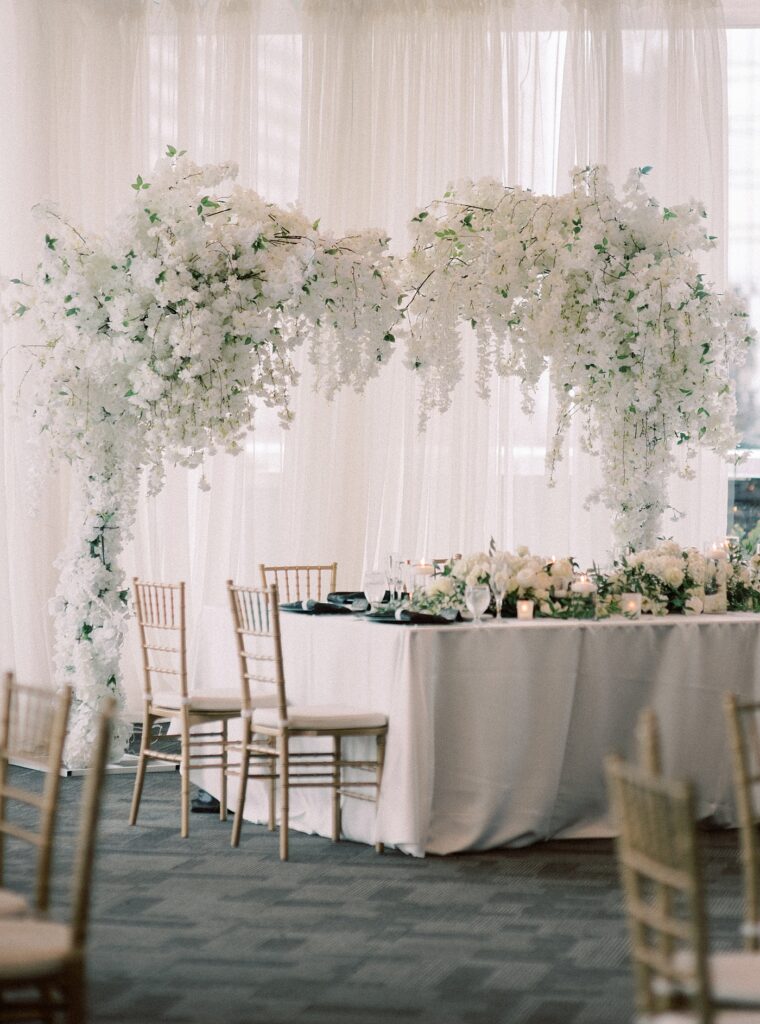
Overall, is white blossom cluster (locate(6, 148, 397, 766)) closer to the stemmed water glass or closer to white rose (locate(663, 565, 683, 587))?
the stemmed water glass


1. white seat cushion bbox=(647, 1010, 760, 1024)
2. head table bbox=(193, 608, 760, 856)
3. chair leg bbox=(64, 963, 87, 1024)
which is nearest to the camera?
white seat cushion bbox=(647, 1010, 760, 1024)

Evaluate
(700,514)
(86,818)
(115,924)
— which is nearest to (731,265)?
(700,514)

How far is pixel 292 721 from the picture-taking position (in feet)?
17.1

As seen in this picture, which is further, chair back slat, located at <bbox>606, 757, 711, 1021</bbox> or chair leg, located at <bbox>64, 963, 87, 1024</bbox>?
chair leg, located at <bbox>64, 963, 87, 1024</bbox>

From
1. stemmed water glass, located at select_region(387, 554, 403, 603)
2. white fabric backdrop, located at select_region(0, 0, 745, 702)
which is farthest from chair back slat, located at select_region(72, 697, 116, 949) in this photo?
white fabric backdrop, located at select_region(0, 0, 745, 702)

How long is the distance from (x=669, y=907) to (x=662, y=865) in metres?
0.20

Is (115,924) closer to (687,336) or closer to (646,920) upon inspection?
(646,920)

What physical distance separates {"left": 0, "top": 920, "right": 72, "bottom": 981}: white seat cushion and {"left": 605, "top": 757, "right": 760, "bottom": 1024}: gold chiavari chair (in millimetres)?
1005

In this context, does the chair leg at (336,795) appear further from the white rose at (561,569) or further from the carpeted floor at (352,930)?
the white rose at (561,569)

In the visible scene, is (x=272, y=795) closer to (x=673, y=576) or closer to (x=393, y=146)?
(x=673, y=576)

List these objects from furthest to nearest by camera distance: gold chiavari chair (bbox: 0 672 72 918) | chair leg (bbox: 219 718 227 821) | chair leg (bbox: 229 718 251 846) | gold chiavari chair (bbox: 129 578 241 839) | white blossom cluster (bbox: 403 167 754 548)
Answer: white blossom cluster (bbox: 403 167 754 548) → chair leg (bbox: 219 718 227 821) → gold chiavari chair (bbox: 129 578 241 839) → chair leg (bbox: 229 718 251 846) → gold chiavari chair (bbox: 0 672 72 918)

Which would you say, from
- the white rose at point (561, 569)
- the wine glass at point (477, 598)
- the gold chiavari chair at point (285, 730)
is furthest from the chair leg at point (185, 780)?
the white rose at point (561, 569)

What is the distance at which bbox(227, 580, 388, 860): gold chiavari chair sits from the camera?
517cm

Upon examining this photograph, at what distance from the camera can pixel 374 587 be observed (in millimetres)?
5727
